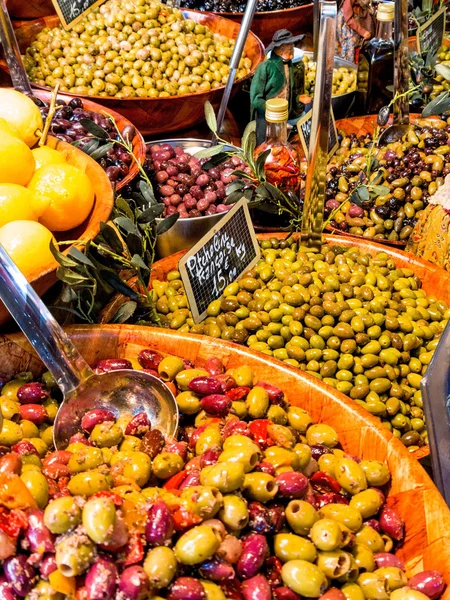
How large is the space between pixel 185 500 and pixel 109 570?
158 mm

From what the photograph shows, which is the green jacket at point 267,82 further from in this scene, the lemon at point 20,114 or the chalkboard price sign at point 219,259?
the lemon at point 20,114

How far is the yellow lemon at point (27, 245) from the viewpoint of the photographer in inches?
59.8

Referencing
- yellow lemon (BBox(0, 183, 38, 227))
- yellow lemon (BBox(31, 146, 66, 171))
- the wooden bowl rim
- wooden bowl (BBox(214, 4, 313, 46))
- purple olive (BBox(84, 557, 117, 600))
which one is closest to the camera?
purple olive (BBox(84, 557, 117, 600))

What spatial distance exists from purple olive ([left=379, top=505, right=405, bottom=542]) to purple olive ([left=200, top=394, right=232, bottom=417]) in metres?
0.36

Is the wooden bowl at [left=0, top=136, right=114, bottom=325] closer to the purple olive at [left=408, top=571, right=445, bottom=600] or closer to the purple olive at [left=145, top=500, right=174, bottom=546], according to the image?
the purple olive at [left=145, top=500, right=174, bottom=546]

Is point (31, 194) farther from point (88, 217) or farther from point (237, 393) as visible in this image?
point (237, 393)

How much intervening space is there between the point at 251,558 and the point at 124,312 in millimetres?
843

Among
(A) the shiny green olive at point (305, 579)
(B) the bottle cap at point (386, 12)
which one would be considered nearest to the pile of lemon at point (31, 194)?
(A) the shiny green olive at point (305, 579)

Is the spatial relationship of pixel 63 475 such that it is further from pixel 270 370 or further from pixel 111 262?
pixel 111 262

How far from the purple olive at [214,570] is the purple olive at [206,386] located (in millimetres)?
440

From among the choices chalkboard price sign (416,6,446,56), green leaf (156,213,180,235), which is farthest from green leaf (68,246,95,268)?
chalkboard price sign (416,6,446,56)

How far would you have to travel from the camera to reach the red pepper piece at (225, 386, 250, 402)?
1406 mm

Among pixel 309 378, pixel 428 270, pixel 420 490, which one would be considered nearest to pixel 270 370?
pixel 309 378

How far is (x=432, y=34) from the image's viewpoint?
3656 millimetres
